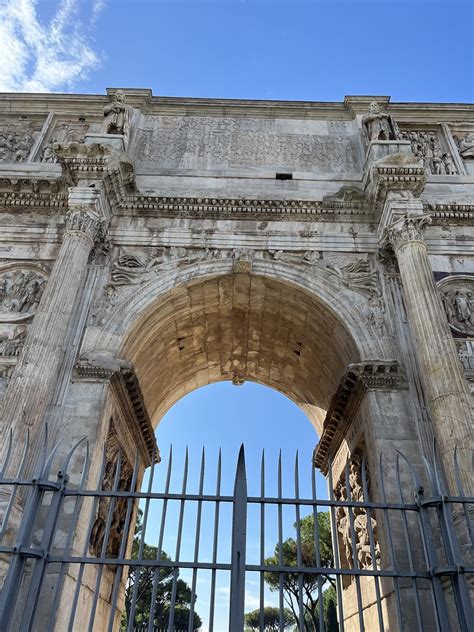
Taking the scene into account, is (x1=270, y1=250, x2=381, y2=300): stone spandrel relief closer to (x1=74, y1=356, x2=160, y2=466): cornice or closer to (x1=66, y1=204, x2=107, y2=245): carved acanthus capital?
(x1=66, y1=204, x2=107, y2=245): carved acanthus capital

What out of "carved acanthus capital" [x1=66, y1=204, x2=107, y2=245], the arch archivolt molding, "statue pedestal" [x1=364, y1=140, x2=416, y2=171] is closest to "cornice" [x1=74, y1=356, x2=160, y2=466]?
the arch archivolt molding

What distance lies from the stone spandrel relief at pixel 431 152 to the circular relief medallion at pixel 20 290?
977cm

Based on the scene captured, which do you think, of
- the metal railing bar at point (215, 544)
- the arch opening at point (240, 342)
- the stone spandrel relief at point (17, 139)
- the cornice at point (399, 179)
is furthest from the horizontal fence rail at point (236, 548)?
the stone spandrel relief at point (17, 139)

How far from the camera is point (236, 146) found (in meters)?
13.5

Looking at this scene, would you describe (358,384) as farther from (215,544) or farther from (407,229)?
(215,544)

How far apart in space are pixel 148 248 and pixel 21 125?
6416 millimetres

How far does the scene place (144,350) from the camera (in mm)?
11109

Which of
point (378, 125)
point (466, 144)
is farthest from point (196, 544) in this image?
point (466, 144)

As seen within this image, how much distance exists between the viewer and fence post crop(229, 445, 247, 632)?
13.4ft

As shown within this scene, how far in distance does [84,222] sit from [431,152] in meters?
9.33

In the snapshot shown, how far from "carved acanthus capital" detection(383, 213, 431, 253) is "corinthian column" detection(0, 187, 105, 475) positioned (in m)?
6.06

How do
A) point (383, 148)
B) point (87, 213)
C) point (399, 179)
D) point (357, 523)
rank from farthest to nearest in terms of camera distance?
1. point (383, 148)
2. point (399, 179)
3. point (87, 213)
4. point (357, 523)

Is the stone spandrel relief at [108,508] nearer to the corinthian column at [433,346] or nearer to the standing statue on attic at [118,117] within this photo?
the corinthian column at [433,346]

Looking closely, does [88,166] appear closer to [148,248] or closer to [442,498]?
[148,248]
